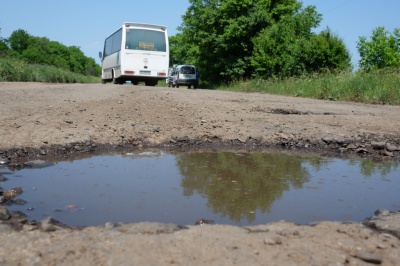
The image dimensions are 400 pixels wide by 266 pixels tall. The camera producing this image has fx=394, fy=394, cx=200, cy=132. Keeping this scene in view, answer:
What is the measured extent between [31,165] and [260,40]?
22500mm

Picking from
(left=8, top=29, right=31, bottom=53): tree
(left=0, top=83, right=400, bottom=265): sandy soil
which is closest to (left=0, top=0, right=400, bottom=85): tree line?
(left=0, top=83, right=400, bottom=265): sandy soil

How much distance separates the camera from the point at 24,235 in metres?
2.09

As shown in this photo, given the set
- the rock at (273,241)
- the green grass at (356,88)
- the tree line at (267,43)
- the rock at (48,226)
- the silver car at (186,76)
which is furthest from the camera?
the silver car at (186,76)

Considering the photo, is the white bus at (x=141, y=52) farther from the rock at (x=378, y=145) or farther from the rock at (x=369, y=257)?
the rock at (x=369, y=257)

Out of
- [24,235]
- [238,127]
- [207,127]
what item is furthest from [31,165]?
[238,127]

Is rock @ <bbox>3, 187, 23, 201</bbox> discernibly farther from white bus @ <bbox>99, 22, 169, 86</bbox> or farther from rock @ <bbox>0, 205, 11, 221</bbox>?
white bus @ <bbox>99, 22, 169, 86</bbox>

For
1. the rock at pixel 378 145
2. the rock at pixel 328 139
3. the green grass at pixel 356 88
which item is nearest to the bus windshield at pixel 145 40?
the green grass at pixel 356 88

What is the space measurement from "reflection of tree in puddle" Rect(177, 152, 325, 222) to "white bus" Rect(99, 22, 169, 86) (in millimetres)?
14026

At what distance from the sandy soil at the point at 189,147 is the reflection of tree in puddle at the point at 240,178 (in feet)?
1.79

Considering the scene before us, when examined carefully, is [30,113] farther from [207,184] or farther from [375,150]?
[375,150]

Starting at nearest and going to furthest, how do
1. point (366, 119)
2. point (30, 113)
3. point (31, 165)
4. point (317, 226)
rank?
point (317, 226)
point (31, 165)
point (30, 113)
point (366, 119)

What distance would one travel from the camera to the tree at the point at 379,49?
76.2ft

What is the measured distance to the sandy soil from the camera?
6.21ft

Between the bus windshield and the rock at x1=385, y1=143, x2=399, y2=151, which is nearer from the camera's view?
the rock at x1=385, y1=143, x2=399, y2=151
